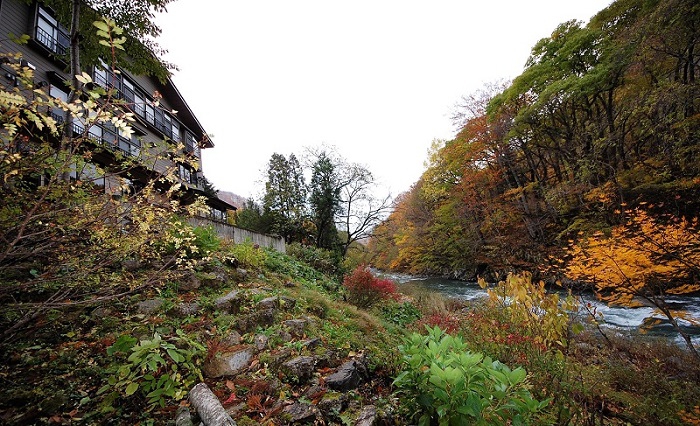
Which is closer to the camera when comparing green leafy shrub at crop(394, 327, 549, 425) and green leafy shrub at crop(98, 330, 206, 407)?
green leafy shrub at crop(394, 327, 549, 425)

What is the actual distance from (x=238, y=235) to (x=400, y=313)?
7171mm

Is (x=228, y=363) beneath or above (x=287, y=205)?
beneath

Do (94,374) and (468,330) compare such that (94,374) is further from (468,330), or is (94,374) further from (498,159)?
(498,159)

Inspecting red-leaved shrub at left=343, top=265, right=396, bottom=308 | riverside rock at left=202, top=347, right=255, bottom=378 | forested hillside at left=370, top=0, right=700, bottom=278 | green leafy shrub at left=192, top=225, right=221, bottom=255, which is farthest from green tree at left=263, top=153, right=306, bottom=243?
riverside rock at left=202, top=347, right=255, bottom=378

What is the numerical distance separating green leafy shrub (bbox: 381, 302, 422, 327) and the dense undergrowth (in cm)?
281

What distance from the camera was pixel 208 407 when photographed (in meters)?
2.30

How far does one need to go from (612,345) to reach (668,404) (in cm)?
342

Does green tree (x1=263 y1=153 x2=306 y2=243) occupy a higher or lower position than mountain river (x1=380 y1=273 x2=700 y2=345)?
higher

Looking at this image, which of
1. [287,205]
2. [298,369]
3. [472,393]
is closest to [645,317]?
[472,393]

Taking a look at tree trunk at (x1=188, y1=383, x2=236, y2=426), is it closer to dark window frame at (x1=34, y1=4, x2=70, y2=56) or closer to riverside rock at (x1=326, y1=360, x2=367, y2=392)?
riverside rock at (x1=326, y1=360, x2=367, y2=392)

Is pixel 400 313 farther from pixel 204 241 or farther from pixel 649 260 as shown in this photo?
pixel 204 241

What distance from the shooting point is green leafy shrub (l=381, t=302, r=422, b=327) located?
27.5 ft

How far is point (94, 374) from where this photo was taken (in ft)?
8.78

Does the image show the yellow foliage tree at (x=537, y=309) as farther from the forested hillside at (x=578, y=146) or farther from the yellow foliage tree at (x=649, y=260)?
the forested hillside at (x=578, y=146)
